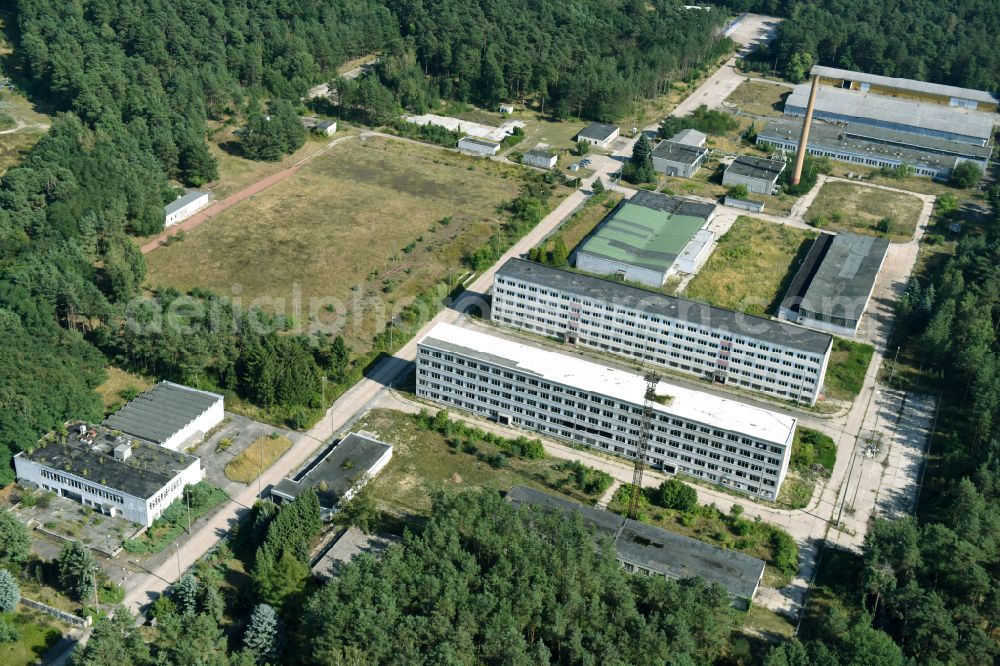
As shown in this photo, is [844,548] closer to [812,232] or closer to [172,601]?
[172,601]

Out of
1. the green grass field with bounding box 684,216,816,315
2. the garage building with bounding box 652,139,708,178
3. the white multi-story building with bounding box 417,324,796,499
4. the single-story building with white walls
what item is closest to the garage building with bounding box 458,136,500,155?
the garage building with bounding box 652,139,708,178

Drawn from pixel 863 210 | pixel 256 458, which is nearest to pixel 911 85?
→ pixel 863 210

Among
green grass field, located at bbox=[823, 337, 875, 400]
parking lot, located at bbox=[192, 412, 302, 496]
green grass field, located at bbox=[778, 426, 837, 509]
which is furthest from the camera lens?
green grass field, located at bbox=[823, 337, 875, 400]

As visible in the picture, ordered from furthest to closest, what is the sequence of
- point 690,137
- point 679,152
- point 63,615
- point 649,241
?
point 690,137 < point 679,152 < point 649,241 < point 63,615

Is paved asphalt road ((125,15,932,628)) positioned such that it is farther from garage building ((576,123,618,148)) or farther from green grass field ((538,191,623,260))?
garage building ((576,123,618,148))

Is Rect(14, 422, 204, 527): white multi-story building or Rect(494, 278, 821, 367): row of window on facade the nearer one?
Rect(14, 422, 204, 527): white multi-story building

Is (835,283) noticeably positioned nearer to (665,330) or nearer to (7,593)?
(665,330)

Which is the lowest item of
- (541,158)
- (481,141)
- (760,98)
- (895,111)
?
(541,158)
